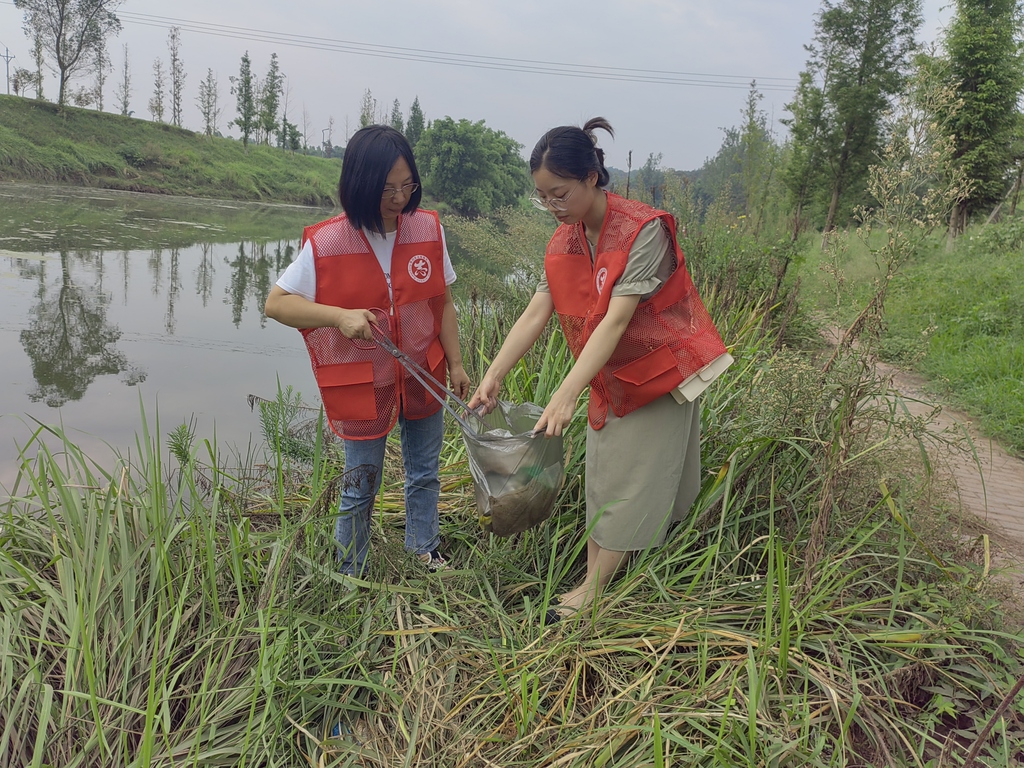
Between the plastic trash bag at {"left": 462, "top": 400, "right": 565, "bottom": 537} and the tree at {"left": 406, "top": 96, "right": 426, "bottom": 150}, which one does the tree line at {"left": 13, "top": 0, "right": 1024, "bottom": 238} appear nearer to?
the plastic trash bag at {"left": 462, "top": 400, "right": 565, "bottom": 537}

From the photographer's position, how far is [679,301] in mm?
2021

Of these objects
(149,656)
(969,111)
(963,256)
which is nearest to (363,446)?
(149,656)

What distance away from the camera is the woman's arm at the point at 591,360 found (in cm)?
184

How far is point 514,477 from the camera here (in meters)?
1.97

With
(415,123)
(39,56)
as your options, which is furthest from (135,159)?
(415,123)

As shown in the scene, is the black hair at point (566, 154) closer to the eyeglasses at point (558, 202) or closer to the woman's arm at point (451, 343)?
the eyeglasses at point (558, 202)

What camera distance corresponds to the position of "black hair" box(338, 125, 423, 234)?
6.53ft

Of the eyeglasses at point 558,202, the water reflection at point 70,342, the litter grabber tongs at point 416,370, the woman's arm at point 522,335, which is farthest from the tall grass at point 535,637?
the water reflection at point 70,342

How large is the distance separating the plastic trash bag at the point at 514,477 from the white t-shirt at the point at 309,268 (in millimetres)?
640

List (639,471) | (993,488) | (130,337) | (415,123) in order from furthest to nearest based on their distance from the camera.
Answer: (415,123) < (130,337) < (993,488) < (639,471)

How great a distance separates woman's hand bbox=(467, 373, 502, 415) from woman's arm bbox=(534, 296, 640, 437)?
407 millimetres

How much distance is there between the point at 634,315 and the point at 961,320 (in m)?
6.06

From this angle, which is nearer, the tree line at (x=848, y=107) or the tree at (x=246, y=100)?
the tree line at (x=848, y=107)

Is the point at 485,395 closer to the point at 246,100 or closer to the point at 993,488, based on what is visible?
the point at 993,488
